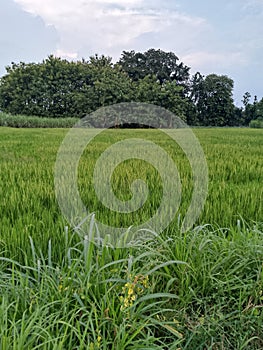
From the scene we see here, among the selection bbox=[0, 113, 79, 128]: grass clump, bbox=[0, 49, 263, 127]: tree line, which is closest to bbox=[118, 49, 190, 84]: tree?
bbox=[0, 49, 263, 127]: tree line

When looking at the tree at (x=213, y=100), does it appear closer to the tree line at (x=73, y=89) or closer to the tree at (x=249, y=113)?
the tree at (x=249, y=113)

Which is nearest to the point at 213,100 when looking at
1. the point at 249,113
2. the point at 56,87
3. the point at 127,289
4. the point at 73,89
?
the point at 249,113

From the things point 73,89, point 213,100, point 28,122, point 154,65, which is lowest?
point 28,122

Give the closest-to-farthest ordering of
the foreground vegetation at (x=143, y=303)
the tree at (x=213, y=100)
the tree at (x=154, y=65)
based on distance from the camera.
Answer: the foreground vegetation at (x=143, y=303), the tree at (x=154, y=65), the tree at (x=213, y=100)

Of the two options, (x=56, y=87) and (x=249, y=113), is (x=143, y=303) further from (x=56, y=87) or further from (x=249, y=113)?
(x=249, y=113)

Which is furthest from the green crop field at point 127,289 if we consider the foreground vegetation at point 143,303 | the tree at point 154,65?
the tree at point 154,65

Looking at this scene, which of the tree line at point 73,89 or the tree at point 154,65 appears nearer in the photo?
the tree line at point 73,89

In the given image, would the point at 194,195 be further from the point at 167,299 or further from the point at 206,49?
the point at 206,49

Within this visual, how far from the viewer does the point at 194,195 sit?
184cm

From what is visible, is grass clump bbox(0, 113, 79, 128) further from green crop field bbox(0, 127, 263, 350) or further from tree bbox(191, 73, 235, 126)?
tree bbox(191, 73, 235, 126)

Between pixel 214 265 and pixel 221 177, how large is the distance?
1.55 metres

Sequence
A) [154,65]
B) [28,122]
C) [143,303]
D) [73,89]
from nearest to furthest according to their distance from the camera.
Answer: [143,303] < [28,122] < [73,89] < [154,65]

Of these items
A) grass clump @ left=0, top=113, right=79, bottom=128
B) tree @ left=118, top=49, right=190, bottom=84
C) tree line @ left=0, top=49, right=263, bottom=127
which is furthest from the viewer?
tree @ left=118, top=49, right=190, bottom=84

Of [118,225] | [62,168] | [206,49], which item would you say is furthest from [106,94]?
[118,225]
